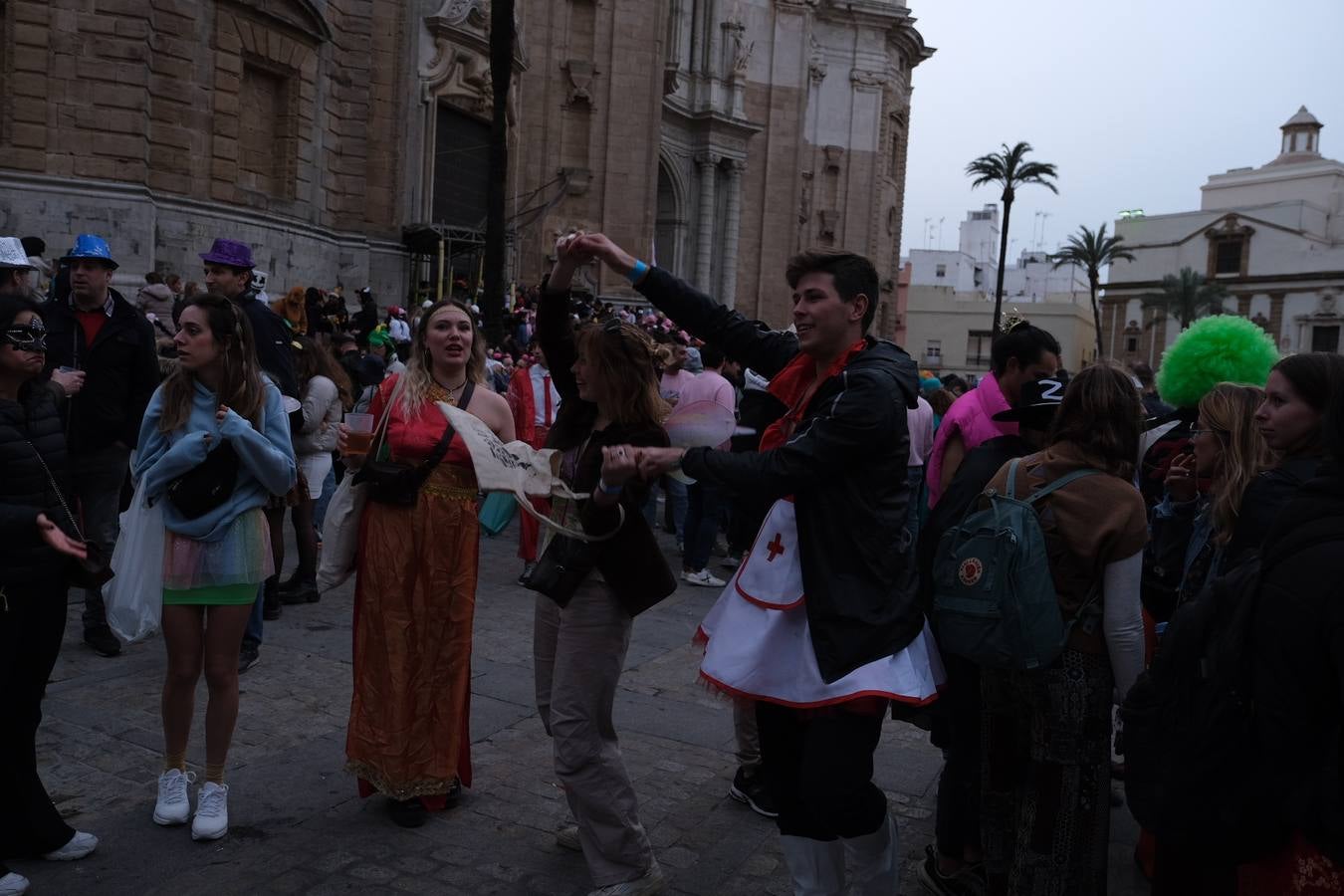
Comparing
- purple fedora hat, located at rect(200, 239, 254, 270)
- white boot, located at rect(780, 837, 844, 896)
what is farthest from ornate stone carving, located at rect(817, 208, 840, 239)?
white boot, located at rect(780, 837, 844, 896)

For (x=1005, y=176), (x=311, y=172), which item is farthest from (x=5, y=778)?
(x=1005, y=176)

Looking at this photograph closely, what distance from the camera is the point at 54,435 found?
4191mm

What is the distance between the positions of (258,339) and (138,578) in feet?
9.15

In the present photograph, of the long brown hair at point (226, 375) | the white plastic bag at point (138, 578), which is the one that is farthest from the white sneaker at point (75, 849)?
the long brown hair at point (226, 375)

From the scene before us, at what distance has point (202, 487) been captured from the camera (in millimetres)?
4520

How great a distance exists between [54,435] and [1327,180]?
9706 centimetres

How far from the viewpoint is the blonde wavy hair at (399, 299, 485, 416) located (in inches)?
193

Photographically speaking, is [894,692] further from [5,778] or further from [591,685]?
[5,778]

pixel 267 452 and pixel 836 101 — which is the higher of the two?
pixel 836 101

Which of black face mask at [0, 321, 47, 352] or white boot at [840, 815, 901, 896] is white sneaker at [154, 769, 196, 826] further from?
white boot at [840, 815, 901, 896]

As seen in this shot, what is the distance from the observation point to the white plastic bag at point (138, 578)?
14.5 feet

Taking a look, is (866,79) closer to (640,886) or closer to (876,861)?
(640,886)

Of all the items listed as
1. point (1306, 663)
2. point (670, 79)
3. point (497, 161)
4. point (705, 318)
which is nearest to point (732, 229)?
point (670, 79)

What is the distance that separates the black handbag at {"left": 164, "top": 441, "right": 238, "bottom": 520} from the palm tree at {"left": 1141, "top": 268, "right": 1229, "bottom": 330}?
82300 millimetres
